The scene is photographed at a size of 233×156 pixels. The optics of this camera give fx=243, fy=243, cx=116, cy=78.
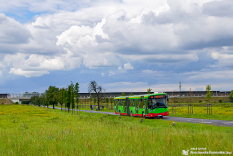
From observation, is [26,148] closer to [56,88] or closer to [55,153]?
[55,153]

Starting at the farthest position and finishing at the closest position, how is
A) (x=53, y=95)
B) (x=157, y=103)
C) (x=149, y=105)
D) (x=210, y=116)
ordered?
1. (x=53, y=95)
2. (x=210, y=116)
3. (x=149, y=105)
4. (x=157, y=103)

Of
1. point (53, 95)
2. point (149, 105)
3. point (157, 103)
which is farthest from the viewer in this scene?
point (53, 95)

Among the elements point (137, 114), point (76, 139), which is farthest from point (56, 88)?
point (76, 139)

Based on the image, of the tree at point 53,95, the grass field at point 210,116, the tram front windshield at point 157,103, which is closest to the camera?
the grass field at point 210,116

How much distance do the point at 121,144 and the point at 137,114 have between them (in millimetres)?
25262

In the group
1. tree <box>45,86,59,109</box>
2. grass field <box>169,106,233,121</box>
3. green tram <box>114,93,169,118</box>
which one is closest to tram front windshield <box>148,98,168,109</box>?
green tram <box>114,93,169,118</box>

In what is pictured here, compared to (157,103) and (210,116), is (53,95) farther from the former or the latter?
(210,116)

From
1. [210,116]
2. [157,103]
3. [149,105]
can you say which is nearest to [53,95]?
[149,105]

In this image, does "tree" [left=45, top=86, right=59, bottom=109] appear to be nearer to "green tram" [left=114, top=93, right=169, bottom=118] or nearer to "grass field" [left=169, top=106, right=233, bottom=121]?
"grass field" [left=169, top=106, right=233, bottom=121]

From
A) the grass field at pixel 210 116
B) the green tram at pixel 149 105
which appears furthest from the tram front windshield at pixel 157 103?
the grass field at pixel 210 116

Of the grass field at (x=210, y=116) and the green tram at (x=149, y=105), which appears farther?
the green tram at (x=149, y=105)

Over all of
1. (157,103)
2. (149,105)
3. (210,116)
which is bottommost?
(210,116)

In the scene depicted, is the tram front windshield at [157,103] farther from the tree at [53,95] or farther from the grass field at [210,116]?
the tree at [53,95]

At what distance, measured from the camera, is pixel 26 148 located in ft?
32.9
